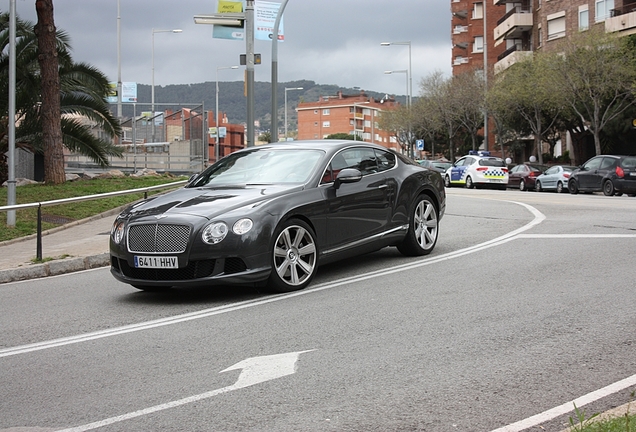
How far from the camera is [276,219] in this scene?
26.7 ft

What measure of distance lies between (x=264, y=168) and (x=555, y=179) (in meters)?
29.6

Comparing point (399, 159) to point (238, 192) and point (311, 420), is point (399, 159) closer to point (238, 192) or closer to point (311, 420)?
point (238, 192)

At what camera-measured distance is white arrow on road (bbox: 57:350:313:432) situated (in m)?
4.44

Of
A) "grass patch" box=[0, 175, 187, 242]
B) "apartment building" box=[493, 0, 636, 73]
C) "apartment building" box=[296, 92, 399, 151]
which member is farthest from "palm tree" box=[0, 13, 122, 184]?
"apartment building" box=[296, 92, 399, 151]

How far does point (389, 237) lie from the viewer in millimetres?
9938

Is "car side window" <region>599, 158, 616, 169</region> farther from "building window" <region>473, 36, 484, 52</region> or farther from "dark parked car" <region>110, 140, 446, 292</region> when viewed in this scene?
"building window" <region>473, 36, 484, 52</region>

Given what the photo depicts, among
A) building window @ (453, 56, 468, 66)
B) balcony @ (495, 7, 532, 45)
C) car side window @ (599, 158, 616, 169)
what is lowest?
car side window @ (599, 158, 616, 169)

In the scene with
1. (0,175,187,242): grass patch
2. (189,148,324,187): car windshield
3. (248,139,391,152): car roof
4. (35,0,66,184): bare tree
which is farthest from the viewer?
(35,0,66,184): bare tree

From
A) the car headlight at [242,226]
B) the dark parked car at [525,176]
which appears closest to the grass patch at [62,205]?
the car headlight at [242,226]

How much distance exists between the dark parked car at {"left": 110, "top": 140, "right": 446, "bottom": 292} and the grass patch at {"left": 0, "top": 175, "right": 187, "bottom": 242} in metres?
6.63

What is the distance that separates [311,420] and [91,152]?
21972 mm

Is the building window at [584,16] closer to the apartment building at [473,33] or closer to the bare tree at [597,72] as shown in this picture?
the bare tree at [597,72]

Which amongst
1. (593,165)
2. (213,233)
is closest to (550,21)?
(593,165)

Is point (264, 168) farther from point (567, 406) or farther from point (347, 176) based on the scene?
point (567, 406)
